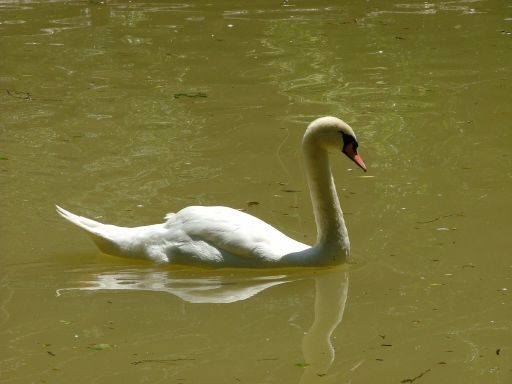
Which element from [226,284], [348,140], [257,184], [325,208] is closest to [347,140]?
[348,140]

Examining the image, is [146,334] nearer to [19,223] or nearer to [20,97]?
[19,223]

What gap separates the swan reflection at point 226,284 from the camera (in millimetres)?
6516

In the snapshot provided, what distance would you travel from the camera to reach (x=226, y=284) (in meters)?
6.86

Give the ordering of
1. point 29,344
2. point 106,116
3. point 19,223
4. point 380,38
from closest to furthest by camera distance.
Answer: point 29,344 < point 19,223 < point 106,116 < point 380,38

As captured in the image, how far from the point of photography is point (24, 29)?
13.7m

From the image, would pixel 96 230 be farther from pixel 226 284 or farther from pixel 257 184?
pixel 257 184

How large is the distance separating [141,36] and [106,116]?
10.8 feet

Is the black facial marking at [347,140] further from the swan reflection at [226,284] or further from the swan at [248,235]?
the swan reflection at [226,284]

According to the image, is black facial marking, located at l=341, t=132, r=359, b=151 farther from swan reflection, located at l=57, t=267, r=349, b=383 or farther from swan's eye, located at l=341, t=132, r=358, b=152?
swan reflection, located at l=57, t=267, r=349, b=383

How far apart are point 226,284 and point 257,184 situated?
1.73 m

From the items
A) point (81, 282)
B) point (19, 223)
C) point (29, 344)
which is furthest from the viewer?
point (19, 223)

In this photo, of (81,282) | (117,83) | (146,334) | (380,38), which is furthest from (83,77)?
(146,334)

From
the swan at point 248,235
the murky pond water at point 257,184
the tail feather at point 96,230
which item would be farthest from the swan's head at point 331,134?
the tail feather at point 96,230

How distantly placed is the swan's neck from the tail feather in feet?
3.94
